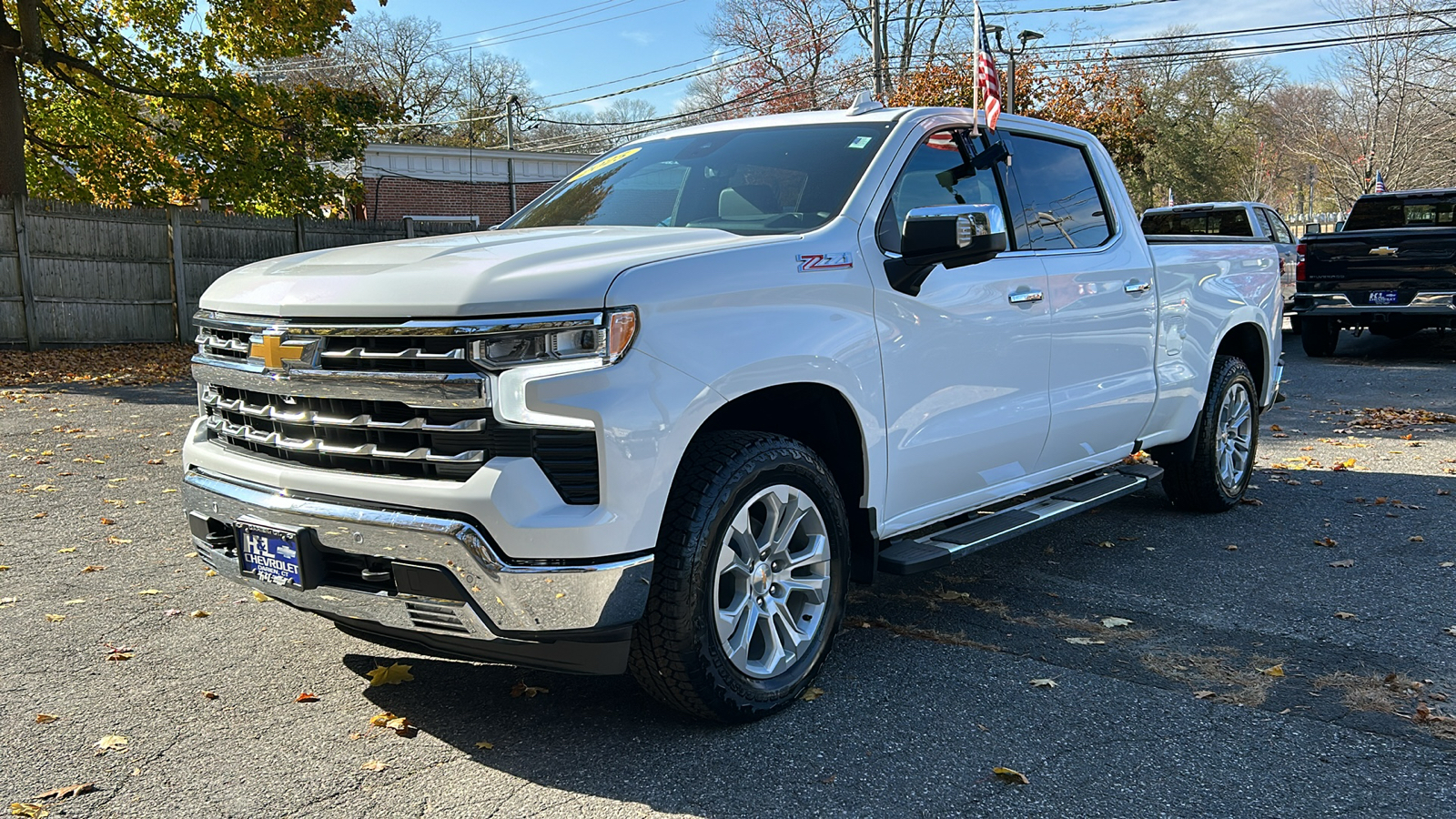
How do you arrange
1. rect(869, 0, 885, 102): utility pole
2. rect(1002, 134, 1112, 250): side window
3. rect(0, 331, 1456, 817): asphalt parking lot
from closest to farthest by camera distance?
rect(0, 331, 1456, 817): asphalt parking lot, rect(1002, 134, 1112, 250): side window, rect(869, 0, 885, 102): utility pole

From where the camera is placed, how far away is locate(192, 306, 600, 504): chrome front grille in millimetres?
3115

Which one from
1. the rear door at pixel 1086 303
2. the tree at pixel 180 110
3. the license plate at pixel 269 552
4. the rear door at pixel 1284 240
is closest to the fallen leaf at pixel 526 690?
the license plate at pixel 269 552

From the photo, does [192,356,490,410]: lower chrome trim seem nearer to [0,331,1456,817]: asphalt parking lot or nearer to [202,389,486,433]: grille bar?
[202,389,486,433]: grille bar

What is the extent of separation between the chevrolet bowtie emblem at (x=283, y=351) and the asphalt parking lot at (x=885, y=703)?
3.83ft

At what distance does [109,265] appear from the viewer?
16.9 metres

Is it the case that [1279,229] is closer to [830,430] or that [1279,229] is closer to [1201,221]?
[1201,221]

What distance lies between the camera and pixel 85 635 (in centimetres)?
459

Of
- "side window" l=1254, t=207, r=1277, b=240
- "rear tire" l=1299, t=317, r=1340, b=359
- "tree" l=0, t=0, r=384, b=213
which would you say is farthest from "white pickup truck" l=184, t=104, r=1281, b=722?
"tree" l=0, t=0, r=384, b=213

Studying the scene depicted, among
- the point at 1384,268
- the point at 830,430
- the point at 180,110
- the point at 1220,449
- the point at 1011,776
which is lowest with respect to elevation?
the point at 1011,776

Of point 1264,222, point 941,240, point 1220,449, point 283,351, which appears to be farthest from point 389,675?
point 1264,222

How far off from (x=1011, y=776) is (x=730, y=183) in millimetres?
2403

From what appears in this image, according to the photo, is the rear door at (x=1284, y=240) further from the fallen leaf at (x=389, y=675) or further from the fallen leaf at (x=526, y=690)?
the fallen leaf at (x=389, y=675)

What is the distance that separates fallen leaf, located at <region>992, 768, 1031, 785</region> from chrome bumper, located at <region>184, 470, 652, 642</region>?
1.12 metres

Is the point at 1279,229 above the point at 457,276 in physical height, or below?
above
